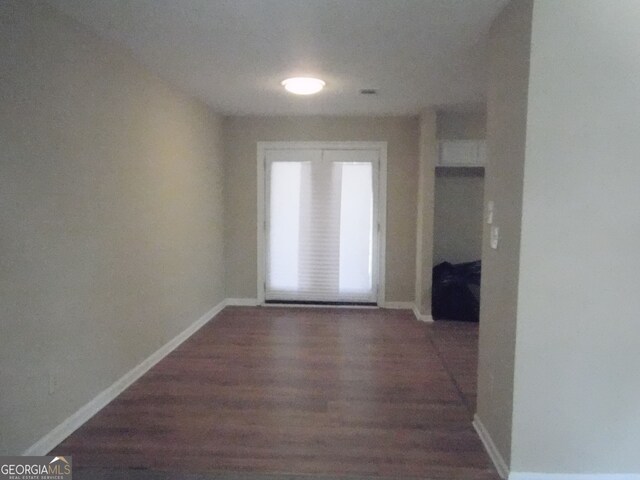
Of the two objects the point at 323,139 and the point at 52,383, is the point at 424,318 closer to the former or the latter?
the point at 323,139

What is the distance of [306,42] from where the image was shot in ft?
10.1

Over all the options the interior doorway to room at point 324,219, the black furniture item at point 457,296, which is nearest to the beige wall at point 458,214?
the black furniture item at point 457,296

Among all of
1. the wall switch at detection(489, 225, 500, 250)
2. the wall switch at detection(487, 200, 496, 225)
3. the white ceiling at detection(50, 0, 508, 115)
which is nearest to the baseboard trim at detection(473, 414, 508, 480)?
the wall switch at detection(489, 225, 500, 250)

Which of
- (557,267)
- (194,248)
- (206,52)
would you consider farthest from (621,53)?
(194,248)

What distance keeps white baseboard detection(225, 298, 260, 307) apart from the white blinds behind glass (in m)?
0.39

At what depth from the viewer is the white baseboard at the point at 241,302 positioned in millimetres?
6188

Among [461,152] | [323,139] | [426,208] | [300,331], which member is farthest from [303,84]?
[300,331]

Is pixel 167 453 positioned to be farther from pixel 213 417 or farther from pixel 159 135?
pixel 159 135

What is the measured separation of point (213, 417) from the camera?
3.04 meters

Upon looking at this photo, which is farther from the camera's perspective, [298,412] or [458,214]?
[458,214]

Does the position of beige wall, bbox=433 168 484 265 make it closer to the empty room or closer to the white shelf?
the white shelf

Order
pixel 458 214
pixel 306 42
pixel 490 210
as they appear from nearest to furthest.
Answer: pixel 490 210, pixel 306 42, pixel 458 214

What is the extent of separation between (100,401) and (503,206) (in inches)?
107

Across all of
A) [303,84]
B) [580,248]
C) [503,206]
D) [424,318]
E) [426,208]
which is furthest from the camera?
[424,318]
